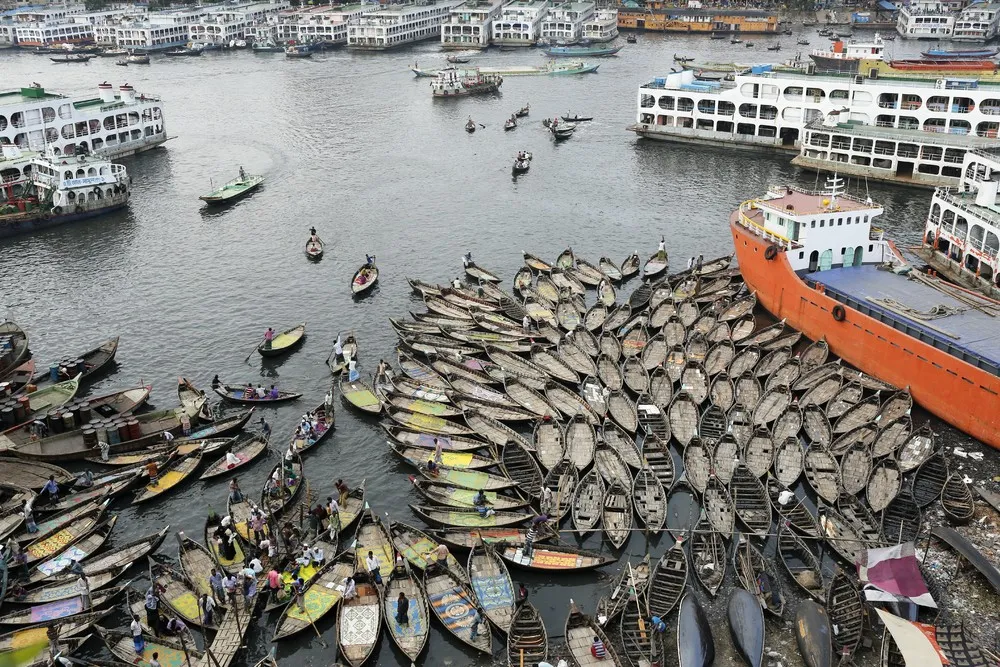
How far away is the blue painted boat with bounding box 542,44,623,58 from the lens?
7574 inches

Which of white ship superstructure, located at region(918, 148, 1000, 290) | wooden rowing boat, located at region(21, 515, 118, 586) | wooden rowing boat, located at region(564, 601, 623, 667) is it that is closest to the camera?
wooden rowing boat, located at region(564, 601, 623, 667)

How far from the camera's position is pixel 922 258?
71.2m

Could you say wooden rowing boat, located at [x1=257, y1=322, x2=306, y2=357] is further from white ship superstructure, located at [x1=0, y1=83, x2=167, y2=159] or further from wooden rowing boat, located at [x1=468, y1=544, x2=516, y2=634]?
white ship superstructure, located at [x1=0, y1=83, x2=167, y2=159]

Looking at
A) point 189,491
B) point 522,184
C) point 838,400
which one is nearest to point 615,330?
point 838,400

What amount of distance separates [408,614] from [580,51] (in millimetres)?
174762

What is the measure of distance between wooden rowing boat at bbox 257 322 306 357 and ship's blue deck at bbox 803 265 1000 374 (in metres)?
38.1

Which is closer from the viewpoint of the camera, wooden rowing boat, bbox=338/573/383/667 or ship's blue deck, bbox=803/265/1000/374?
wooden rowing boat, bbox=338/573/383/667

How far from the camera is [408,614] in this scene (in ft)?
123

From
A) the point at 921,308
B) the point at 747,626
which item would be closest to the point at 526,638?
the point at 747,626

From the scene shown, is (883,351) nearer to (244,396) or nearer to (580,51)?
(244,396)

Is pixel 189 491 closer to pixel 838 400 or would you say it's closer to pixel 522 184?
pixel 838 400

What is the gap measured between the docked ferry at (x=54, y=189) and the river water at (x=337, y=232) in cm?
179

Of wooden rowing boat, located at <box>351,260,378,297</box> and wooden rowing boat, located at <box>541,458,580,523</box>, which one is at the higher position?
wooden rowing boat, located at <box>351,260,378,297</box>

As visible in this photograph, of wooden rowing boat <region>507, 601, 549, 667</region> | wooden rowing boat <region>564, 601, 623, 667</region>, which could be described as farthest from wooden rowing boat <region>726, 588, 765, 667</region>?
wooden rowing boat <region>507, 601, 549, 667</region>
